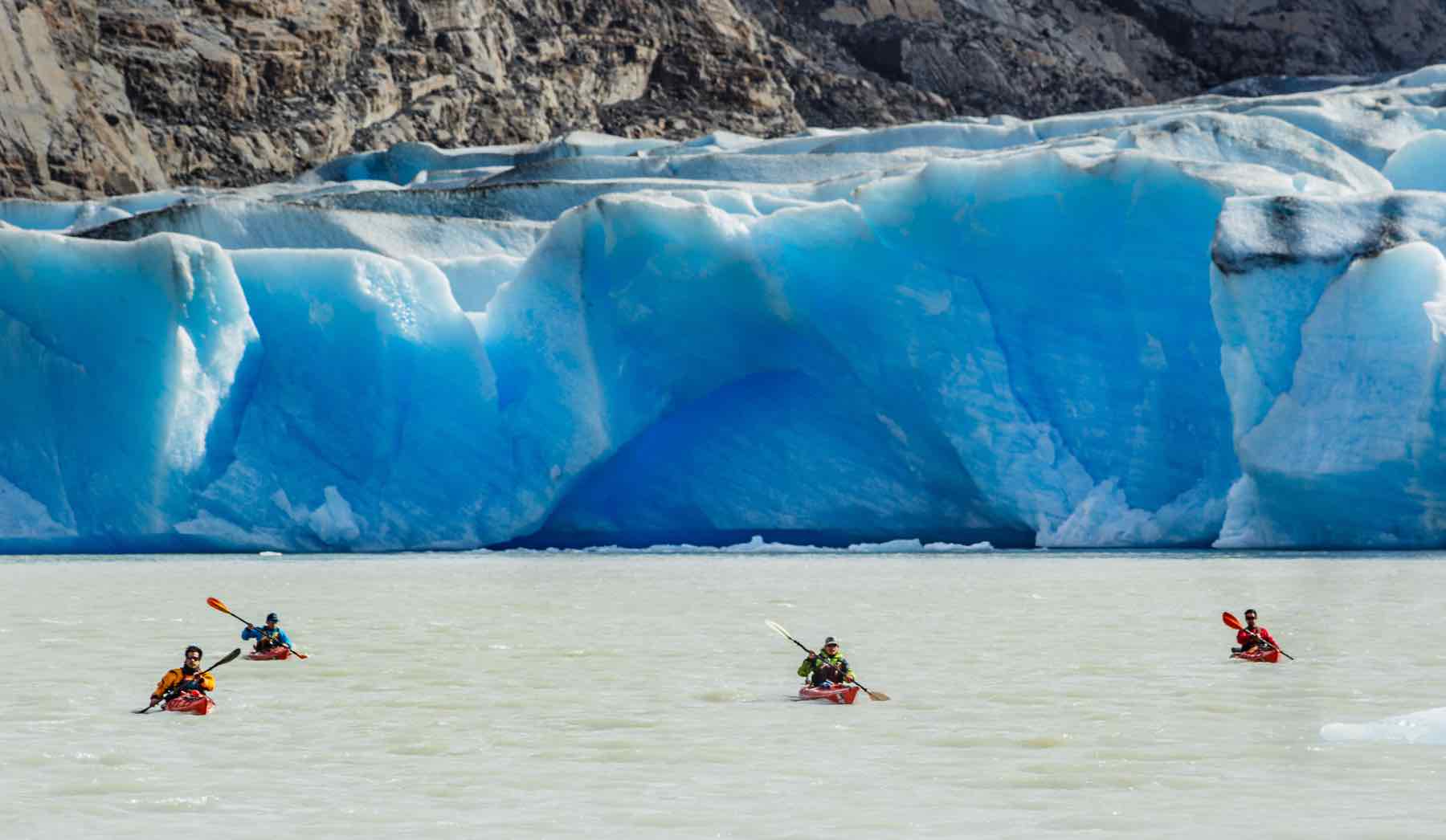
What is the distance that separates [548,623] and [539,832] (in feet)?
19.1

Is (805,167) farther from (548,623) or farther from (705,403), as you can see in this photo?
(548,623)

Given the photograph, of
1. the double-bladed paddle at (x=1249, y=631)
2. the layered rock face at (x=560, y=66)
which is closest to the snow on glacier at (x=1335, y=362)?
the double-bladed paddle at (x=1249, y=631)

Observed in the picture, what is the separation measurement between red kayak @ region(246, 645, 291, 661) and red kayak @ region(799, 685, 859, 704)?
280 centimetres

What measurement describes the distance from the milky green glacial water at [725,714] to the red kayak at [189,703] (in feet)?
0.17

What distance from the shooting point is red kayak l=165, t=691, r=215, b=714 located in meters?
7.71

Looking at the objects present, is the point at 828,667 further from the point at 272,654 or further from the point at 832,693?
the point at 272,654

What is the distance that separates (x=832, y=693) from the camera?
317 inches

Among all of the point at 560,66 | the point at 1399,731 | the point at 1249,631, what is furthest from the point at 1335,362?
the point at 560,66

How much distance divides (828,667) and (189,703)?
8.38ft

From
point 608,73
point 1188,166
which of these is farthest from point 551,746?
point 608,73

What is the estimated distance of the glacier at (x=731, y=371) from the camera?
16.4m

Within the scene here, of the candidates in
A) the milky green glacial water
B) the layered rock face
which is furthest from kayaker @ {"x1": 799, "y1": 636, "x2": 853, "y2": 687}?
the layered rock face

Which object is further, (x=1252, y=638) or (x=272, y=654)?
(x=272, y=654)

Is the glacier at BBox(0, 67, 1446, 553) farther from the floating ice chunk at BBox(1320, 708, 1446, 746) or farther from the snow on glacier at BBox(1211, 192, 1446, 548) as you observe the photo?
the floating ice chunk at BBox(1320, 708, 1446, 746)
